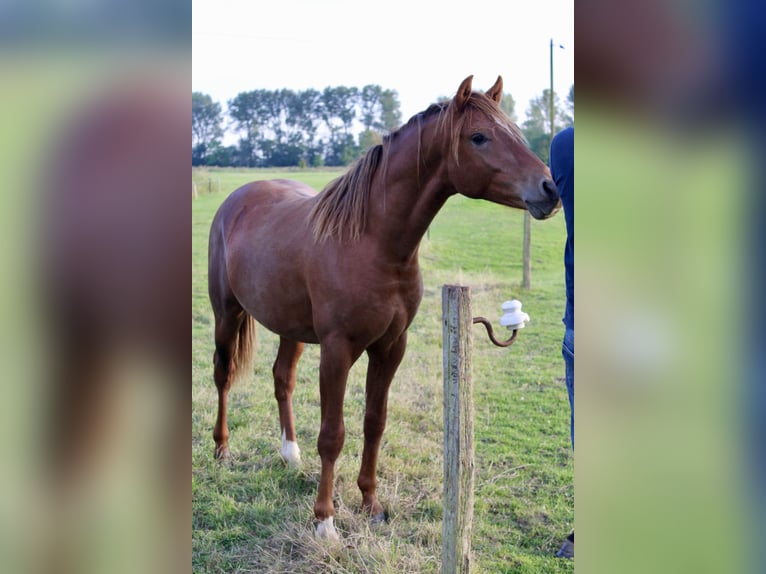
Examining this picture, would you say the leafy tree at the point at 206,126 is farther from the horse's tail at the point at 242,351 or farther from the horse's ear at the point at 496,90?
the horse's ear at the point at 496,90

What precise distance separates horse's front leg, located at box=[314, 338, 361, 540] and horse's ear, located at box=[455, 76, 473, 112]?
1.20 meters

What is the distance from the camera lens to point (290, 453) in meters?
4.16

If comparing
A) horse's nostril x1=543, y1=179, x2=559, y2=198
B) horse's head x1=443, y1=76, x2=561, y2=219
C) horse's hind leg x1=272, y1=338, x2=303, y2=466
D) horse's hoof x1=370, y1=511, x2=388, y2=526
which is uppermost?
horse's head x1=443, y1=76, x2=561, y2=219

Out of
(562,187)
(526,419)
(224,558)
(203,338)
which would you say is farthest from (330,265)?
(203,338)

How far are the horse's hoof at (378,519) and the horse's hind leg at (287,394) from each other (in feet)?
2.53

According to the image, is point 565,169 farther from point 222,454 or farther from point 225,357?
point 222,454

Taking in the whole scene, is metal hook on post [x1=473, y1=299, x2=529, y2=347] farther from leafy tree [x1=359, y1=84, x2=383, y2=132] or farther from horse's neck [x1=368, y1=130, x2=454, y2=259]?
leafy tree [x1=359, y1=84, x2=383, y2=132]

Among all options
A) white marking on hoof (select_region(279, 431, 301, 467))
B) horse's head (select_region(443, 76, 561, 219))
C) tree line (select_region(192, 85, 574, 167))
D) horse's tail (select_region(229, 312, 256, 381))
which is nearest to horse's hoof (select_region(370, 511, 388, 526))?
white marking on hoof (select_region(279, 431, 301, 467))

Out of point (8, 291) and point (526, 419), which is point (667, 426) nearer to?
point (8, 291)

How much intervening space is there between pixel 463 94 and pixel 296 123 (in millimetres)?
14362

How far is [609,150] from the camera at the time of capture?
0.52m

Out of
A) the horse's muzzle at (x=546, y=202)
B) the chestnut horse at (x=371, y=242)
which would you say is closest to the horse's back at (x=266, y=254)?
the chestnut horse at (x=371, y=242)

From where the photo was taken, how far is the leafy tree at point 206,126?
1544 centimetres

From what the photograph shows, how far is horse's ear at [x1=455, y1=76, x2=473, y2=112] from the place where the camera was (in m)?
2.74
